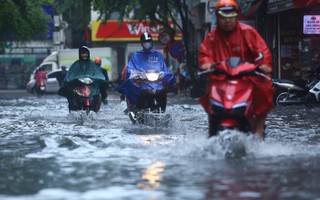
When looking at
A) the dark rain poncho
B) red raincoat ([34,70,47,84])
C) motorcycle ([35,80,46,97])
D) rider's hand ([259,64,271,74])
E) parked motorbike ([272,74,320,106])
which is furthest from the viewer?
red raincoat ([34,70,47,84])

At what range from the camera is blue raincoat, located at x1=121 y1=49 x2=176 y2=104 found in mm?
16469

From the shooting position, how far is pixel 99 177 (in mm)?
8562

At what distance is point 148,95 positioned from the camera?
53.6ft

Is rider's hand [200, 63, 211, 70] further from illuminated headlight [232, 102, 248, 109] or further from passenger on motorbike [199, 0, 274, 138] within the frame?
illuminated headlight [232, 102, 248, 109]

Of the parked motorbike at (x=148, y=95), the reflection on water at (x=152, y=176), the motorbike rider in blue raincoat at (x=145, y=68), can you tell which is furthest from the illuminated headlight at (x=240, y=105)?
the motorbike rider in blue raincoat at (x=145, y=68)

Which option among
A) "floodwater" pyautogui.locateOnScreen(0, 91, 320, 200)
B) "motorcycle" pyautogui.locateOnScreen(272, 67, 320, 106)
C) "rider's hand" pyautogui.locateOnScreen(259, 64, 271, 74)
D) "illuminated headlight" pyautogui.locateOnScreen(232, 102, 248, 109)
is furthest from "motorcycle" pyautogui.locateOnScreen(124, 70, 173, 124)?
"illuminated headlight" pyautogui.locateOnScreen(232, 102, 248, 109)

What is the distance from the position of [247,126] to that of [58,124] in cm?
743

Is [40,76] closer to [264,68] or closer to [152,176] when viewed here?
[264,68]

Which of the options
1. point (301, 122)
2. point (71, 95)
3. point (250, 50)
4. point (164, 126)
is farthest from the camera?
point (71, 95)

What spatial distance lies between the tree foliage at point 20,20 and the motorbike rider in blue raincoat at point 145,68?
70.6 feet

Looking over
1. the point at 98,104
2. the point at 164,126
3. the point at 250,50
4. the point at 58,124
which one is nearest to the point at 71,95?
the point at 98,104

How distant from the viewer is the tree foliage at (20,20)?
39.4 metres

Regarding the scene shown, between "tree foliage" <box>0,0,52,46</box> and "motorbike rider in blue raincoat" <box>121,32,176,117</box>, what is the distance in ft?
70.6

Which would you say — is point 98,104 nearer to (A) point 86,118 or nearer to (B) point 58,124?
(A) point 86,118
